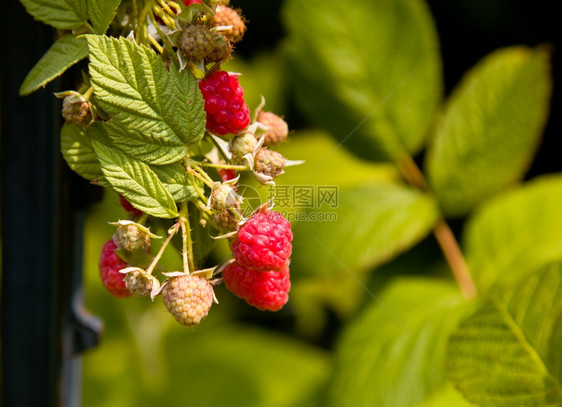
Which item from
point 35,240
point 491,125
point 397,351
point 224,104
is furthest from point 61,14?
point 491,125

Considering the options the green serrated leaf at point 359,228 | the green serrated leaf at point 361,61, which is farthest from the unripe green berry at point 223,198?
the green serrated leaf at point 361,61

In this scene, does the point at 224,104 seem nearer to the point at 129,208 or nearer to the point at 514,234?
the point at 129,208

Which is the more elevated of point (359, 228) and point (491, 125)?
point (491, 125)

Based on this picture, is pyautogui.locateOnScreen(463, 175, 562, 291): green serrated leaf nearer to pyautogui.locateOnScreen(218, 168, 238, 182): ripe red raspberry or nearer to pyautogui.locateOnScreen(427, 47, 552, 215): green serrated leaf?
pyautogui.locateOnScreen(427, 47, 552, 215): green serrated leaf

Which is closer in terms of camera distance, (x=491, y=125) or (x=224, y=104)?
(x=224, y=104)

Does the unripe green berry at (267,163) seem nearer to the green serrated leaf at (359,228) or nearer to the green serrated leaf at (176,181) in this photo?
the green serrated leaf at (176,181)

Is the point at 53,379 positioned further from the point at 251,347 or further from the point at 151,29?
the point at 251,347
